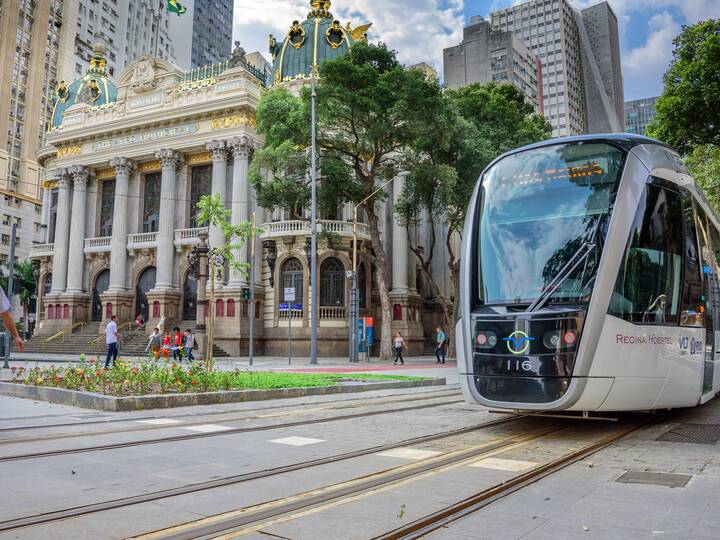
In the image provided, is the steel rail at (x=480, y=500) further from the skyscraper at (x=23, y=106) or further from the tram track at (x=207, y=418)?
the skyscraper at (x=23, y=106)

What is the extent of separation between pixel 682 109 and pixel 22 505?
95.0 feet

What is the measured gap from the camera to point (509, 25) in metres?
111

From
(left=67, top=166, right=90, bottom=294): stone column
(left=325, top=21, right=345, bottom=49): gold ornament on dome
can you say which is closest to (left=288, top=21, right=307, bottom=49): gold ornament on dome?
(left=325, top=21, right=345, bottom=49): gold ornament on dome

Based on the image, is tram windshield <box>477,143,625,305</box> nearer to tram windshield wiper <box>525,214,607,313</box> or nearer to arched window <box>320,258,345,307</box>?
tram windshield wiper <box>525,214,607,313</box>

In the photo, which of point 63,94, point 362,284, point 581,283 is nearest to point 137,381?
point 581,283

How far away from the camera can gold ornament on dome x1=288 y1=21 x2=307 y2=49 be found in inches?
1682

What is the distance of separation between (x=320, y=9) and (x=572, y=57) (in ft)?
258

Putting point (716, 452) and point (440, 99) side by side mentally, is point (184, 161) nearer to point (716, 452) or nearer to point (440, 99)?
point (440, 99)

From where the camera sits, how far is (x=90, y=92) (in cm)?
5006

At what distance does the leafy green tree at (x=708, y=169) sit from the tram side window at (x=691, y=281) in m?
17.6

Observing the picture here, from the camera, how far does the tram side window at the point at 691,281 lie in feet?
27.6

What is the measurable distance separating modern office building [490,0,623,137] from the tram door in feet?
323

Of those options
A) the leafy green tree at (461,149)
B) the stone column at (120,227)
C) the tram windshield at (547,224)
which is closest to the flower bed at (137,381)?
the tram windshield at (547,224)

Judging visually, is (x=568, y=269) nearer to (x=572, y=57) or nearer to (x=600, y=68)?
(x=572, y=57)
